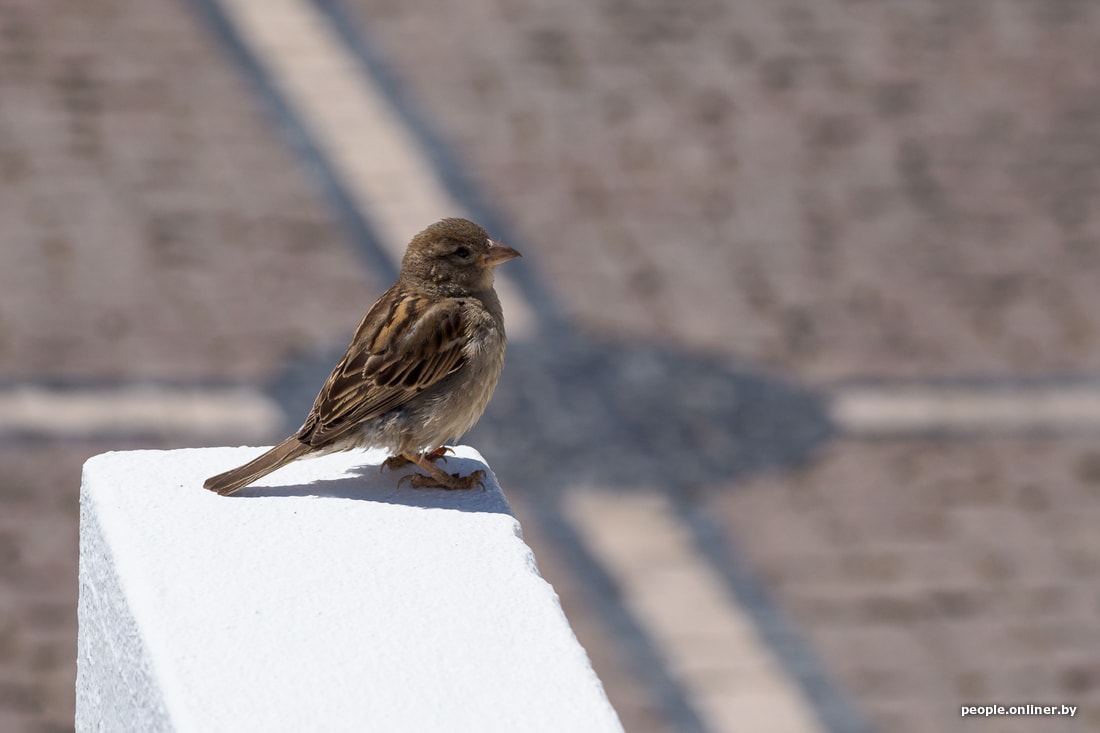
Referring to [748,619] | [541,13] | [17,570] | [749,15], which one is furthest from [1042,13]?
[17,570]

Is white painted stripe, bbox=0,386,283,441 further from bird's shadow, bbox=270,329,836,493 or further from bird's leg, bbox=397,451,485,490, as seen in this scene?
bird's leg, bbox=397,451,485,490

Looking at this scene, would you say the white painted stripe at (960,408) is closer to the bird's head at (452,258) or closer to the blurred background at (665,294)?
the blurred background at (665,294)

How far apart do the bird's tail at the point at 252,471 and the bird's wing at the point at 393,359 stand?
382 millimetres

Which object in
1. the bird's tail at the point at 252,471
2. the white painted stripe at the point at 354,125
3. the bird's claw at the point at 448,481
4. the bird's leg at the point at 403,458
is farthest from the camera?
the white painted stripe at the point at 354,125

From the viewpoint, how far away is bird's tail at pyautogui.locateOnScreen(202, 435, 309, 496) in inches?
117

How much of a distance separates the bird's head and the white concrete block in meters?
1.15

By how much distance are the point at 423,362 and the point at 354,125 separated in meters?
6.55

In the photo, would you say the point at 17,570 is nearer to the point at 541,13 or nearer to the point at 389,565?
the point at 389,565

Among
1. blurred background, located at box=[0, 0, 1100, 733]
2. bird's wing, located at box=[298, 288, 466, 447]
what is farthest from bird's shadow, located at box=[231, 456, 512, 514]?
blurred background, located at box=[0, 0, 1100, 733]

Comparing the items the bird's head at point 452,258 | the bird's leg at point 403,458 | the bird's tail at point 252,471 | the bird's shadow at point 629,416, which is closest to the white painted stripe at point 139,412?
the bird's shadow at point 629,416

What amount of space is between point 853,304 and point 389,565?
21.5 feet

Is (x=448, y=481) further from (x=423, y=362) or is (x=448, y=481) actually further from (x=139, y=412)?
(x=139, y=412)

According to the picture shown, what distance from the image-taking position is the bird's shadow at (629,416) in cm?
754

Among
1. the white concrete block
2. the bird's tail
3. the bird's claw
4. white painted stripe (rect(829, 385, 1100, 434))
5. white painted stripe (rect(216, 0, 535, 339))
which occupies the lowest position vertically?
the white concrete block
